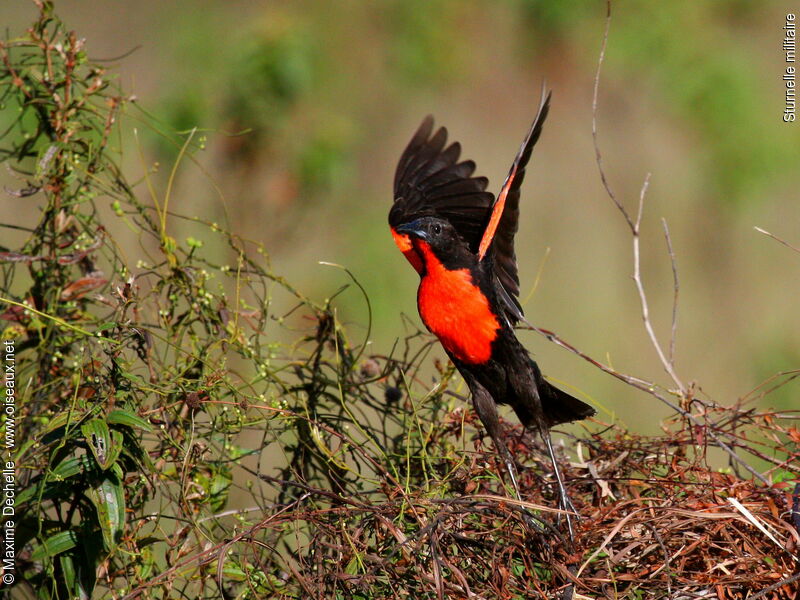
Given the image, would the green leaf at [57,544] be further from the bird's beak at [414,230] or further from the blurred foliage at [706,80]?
the blurred foliage at [706,80]

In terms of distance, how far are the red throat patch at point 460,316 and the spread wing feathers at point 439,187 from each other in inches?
10.1

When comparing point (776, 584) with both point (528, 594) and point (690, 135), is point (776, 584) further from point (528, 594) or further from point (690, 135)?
point (690, 135)

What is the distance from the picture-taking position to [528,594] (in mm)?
1651

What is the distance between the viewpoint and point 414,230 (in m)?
2.29

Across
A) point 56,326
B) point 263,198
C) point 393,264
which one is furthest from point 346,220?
point 56,326

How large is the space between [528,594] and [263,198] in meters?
2.60

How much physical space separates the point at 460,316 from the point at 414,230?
0.27 m

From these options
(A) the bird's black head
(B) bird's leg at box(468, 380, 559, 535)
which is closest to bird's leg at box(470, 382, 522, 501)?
(B) bird's leg at box(468, 380, 559, 535)

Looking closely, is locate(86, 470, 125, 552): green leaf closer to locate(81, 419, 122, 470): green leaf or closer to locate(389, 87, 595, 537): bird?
locate(81, 419, 122, 470): green leaf

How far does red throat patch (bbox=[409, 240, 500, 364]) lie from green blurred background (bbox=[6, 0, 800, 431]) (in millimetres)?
1164

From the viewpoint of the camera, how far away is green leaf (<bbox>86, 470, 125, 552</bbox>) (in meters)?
1.58

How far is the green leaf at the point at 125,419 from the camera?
1563 millimetres

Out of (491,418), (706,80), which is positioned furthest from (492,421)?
(706,80)

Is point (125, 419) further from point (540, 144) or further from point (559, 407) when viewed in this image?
point (540, 144)
